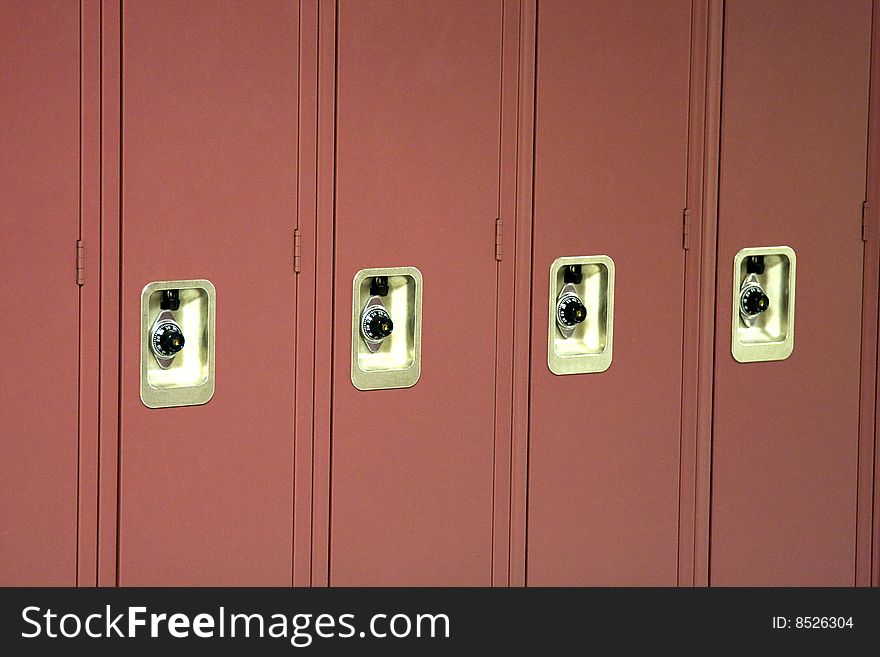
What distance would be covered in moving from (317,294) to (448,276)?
315 mm

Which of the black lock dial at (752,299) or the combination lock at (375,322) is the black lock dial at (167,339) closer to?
the combination lock at (375,322)

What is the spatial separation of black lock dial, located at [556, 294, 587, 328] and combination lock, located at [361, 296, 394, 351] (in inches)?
16.9

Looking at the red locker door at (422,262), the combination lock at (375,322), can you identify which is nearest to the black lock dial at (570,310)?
the red locker door at (422,262)

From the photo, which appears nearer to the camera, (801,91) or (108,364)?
(108,364)

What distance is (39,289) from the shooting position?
9.32 feet

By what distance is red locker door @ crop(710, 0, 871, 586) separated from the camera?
3.52 meters

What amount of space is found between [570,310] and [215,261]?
2.84ft

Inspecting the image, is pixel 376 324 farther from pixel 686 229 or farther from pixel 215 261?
pixel 686 229

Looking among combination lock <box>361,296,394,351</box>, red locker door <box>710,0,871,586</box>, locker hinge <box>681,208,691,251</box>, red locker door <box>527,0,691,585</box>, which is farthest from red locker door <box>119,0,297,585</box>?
red locker door <box>710,0,871,586</box>

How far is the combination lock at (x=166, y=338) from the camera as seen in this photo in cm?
298

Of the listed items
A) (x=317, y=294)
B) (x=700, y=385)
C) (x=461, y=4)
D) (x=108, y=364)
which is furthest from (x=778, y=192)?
(x=108, y=364)

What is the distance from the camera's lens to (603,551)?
3.53m

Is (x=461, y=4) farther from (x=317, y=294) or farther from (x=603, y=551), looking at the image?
(x=603, y=551)

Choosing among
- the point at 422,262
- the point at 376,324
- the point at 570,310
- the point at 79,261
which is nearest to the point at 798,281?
the point at 570,310
